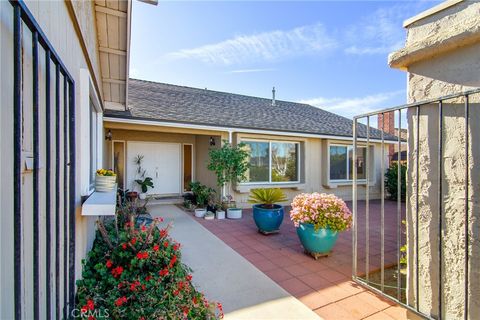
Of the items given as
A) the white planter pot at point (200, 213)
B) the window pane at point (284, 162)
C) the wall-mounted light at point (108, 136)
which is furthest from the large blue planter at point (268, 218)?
the wall-mounted light at point (108, 136)

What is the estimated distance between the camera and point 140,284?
2.55 m

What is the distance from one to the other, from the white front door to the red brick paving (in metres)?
3.88

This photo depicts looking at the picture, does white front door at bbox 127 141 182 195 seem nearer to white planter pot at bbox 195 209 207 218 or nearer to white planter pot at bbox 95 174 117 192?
white planter pot at bbox 195 209 207 218

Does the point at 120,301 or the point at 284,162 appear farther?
the point at 284,162

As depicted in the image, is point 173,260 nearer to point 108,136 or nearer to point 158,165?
point 108,136

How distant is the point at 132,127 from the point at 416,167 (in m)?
7.24

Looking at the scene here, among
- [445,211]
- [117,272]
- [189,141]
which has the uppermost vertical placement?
[189,141]

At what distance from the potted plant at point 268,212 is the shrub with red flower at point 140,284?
10.3ft

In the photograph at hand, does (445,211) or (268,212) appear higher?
(445,211)

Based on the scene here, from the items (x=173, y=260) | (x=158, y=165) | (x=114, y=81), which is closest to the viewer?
(x=173, y=260)

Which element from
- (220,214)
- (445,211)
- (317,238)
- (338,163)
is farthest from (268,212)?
(338,163)

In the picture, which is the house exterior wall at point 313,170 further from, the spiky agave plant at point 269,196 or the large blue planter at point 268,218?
the large blue planter at point 268,218

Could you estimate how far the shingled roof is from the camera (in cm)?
838

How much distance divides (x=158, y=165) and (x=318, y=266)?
7.93 metres
